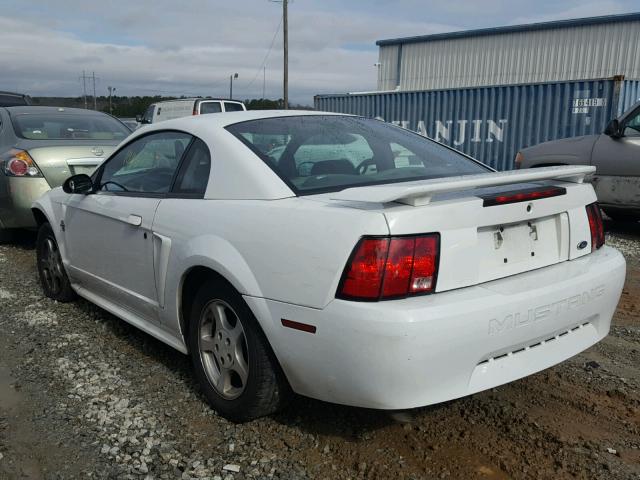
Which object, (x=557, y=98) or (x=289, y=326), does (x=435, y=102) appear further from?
(x=289, y=326)

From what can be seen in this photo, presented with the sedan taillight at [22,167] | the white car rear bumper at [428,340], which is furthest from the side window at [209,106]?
the white car rear bumper at [428,340]

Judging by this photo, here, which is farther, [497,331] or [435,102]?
[435,102]

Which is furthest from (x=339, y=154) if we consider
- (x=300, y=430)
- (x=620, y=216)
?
(x=620, y=216)

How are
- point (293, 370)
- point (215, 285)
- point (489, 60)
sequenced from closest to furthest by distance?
point (293, 370)
point (215, 285)
point (489, 60)

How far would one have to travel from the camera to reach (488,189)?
2605mm

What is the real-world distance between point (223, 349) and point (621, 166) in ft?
21.0

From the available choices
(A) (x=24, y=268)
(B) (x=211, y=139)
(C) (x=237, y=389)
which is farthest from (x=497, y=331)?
(A) (x=24, y=268)

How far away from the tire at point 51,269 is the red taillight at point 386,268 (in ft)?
10.2

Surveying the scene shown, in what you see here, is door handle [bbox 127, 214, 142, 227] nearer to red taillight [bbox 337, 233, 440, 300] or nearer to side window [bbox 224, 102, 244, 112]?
red taillight [bbox 337, 233, 440, 300]

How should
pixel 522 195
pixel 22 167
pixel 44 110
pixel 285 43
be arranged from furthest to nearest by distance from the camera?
pixel 285 43 < pixel 44 110 < pixel 22 167 < pixel 522 195

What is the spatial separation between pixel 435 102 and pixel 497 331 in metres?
14.0

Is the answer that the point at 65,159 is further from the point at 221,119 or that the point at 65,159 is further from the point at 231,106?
the point at 231,106

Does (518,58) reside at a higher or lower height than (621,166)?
higher

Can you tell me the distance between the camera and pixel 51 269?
4.79 metres
